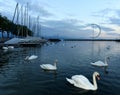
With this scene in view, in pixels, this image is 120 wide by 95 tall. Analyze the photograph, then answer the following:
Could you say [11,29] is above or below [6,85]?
above

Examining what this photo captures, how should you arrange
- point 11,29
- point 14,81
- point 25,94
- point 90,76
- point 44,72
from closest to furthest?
1. point 25,94
2. point 14,81
3. point 90,76
4. point 44,72
5. point 11,29

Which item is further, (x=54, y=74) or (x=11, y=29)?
(x=11, y=29)

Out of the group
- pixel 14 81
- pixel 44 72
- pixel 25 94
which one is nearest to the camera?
pixel 25 94

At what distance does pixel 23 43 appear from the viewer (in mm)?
77438

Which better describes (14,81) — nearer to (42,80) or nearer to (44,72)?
(42,80)

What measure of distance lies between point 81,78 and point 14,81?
5930 millimetres

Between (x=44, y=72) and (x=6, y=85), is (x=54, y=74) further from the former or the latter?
(x=6, y=85)

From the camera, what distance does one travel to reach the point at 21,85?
61.1 feet

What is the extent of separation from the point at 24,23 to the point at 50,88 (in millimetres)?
75115

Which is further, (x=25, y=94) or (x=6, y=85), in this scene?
(x=6, y=85)

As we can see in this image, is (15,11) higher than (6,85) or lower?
higher

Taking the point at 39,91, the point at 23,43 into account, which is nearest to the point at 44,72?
the point at 39,91

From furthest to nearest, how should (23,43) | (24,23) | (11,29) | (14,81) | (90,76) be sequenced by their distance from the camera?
1. (11,29)
2. (24,23)
3. (23,43)
4. (90,76)
5. (14,81)

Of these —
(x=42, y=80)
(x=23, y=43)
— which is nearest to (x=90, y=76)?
(x=42, y=80)
